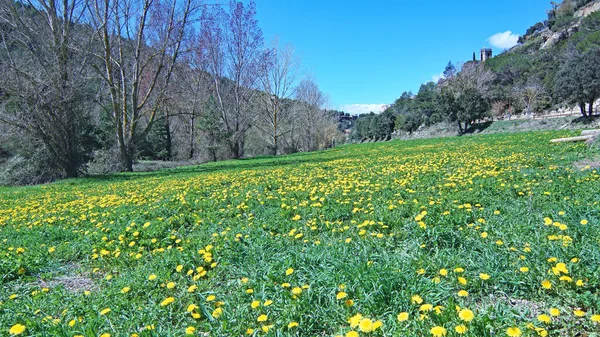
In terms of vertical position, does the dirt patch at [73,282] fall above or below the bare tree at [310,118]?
below

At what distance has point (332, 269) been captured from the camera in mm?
2875

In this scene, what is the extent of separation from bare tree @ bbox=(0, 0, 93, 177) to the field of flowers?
13692 millimetres

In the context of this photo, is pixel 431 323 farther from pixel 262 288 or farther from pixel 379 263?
pixel 262 288

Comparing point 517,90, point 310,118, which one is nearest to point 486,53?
point 517,90

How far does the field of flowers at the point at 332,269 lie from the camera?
2.21 m

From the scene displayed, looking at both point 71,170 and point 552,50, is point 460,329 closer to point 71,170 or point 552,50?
point 71,170

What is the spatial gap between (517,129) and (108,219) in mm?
43014

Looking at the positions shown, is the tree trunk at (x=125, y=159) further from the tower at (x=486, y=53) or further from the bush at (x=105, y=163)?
the tower at (x=486, y=53)

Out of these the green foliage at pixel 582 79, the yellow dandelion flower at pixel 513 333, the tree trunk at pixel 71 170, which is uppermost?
the green foliage at pixel 582 79

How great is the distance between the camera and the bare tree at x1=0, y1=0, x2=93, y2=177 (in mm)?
15703

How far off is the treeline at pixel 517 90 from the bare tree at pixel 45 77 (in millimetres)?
43013

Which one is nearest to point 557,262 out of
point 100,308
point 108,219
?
point 100,308

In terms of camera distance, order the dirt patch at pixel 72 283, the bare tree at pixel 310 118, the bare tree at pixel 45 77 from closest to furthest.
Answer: the dirt patch at pixel 72 283, the bare tree at pixel 45 77, the bare tree at pixel 310 118

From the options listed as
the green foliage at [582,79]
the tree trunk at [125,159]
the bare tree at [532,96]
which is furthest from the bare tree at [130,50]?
the bare tree at [532,96]
